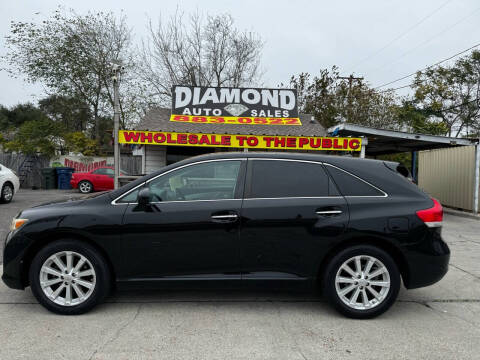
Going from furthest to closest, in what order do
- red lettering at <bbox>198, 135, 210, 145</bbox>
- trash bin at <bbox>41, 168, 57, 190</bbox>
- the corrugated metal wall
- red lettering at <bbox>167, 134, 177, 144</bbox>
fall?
1. trash bin at <bbox>41, 168, 57, 190</bbox>
2. the corrugated metal wall
3. red lettering at <bbox>198, 135, 210, 145</bbox>
4. red lettering at <bbox>167, 134, 177, 144</bbox>

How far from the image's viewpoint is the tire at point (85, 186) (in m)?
17.6

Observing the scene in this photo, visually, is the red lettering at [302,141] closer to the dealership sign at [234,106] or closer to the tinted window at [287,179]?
the dealership sign at [234,106]

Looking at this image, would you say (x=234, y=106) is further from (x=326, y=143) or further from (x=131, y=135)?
(x=131, y=135)

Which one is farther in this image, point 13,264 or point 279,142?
point 279,142

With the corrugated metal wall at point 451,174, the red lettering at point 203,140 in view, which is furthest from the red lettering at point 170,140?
the corrugated metal wall at point 451,174

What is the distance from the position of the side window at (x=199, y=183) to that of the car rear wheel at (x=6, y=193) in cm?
1041

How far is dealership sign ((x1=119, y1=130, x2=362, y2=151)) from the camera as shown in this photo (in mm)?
11867

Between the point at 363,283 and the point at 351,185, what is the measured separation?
980 millimetres

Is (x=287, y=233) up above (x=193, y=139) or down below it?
below

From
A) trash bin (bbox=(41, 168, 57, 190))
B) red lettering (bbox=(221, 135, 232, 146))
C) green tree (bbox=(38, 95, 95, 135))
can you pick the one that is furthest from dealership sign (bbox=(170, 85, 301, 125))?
green tree (bbox=(38, 95, 95, 135))

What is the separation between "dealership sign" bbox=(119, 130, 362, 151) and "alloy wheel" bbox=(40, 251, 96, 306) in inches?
337

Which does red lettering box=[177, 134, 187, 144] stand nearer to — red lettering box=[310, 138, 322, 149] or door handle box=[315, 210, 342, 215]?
red lettering box=[310, 138, 322, 149]

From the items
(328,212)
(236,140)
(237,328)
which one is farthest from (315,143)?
(237,328)

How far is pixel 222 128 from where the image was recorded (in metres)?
14.5
